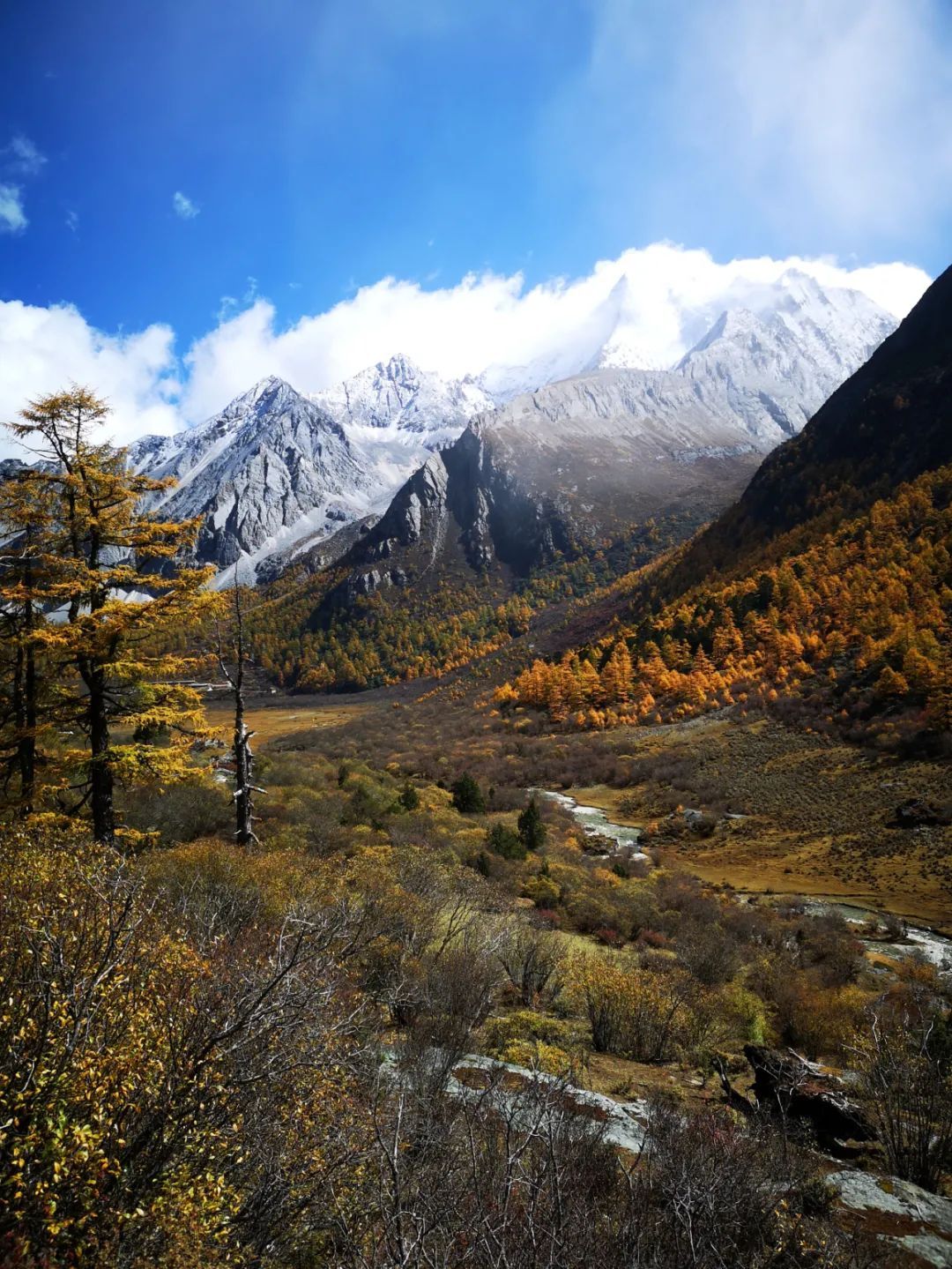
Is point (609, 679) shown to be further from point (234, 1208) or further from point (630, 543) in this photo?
point (630, 543)

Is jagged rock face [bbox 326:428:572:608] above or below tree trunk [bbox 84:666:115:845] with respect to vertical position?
above

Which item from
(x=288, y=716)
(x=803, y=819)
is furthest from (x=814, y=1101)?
(x=288, y=716)

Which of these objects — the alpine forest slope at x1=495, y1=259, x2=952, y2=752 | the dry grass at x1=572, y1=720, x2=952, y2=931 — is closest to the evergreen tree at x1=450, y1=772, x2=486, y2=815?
the dry grass at x1=572, y1=720, x2=952, y2=931

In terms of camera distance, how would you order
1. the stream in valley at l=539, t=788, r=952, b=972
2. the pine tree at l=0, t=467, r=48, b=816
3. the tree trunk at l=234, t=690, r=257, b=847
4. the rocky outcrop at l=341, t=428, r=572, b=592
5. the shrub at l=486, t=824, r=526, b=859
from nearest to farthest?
1. the pine tree at l=0, t=467, r=48, b=816
2. the tree trunk at l=234, t=690, r=257, b=847
3. the stream in valley at l=539, t=788, r=952, b=972
4. the shrub at l=486, t=824, r=526, b=859
5. the rocky outcrop at l=341, t=428, r=572, b=592

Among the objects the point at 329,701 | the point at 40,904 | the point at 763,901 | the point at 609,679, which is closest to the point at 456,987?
the point at 40,904

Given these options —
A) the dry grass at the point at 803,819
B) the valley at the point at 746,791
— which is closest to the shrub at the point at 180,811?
the valley at the point at 746,791

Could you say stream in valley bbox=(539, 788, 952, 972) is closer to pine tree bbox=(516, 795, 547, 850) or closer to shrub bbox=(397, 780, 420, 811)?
pine tree bbox=(516, 795, 547, 850)
